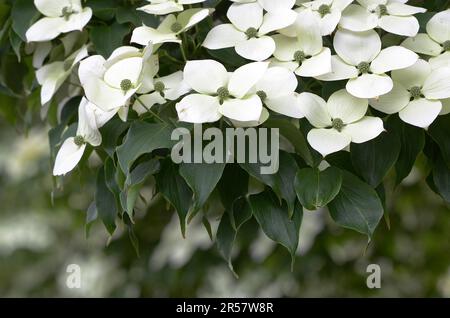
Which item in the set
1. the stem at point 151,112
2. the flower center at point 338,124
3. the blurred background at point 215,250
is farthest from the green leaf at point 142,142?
the blurred background at point 215,250

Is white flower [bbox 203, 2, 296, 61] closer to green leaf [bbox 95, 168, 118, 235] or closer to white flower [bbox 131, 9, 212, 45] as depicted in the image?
white flower [bbox 131, 9, 212, 45]

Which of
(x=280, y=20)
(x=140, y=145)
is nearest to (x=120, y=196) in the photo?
(x=140, y=145)

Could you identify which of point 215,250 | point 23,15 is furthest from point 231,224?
point 215,250

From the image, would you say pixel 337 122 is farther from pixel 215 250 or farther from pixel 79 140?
pixel 215 250

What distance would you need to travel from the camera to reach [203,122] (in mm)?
523

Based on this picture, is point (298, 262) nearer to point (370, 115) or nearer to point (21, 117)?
point (21, 117)

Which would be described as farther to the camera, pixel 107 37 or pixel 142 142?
pixel 107 37

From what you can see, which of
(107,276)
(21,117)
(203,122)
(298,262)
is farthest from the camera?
(107,276)

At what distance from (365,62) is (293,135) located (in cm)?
8

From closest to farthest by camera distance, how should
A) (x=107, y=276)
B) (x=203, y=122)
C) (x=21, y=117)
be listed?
(x=203, y=122) < (x=21, y=117) < (x=107, y=276)

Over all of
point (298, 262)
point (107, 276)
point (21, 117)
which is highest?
point (21, 117)

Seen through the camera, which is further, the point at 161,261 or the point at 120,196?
the point at 161,261

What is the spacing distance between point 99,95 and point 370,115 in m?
0.20

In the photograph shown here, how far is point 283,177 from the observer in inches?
21.5
